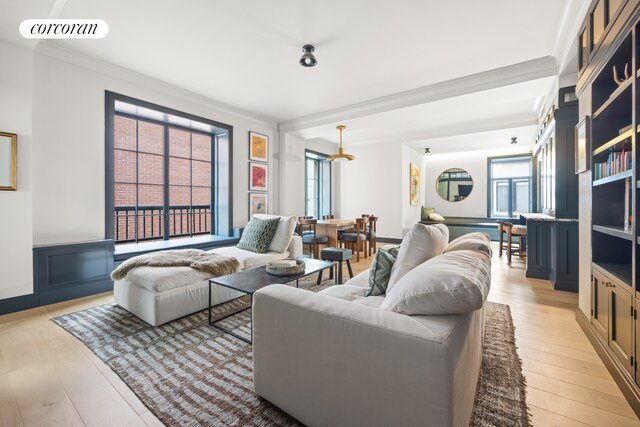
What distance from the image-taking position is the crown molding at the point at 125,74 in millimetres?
2973

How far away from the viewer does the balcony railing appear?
4238 mm

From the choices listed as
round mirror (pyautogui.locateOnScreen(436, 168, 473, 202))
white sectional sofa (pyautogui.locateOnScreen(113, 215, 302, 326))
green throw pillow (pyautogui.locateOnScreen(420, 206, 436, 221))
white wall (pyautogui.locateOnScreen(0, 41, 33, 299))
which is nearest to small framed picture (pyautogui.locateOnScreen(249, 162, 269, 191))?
white sectional sofa (pyautogui.locateOnScreen(113, 215, 302, 326))

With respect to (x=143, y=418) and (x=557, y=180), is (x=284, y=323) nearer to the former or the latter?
(x=143, y=418)

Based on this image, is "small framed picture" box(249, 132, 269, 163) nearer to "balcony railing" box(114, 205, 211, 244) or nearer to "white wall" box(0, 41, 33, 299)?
"balcony railing" box(114, 205, 211, 244)

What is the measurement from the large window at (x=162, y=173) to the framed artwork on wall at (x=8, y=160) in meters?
0.83

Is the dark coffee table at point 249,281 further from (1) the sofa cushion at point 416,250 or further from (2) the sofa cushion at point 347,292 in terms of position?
(1) the sofa cushion at point 416,250

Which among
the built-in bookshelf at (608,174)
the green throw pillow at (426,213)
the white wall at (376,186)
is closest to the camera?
the built-in bookshelf at (608,174)

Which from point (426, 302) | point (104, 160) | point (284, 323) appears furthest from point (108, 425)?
point (104, 160)

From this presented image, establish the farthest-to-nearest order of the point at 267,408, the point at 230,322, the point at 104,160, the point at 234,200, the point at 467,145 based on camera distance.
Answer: the point at 467,145 → the point at 234,200 → the point at 104,160 → the point at 230,322 → the point at 267,408

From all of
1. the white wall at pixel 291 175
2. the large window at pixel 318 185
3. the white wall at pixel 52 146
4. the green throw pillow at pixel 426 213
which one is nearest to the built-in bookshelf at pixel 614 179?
the white wall at pixel 291 175

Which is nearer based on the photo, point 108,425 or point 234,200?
point 108,425

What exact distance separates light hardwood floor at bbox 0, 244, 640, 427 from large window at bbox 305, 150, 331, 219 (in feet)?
18.0

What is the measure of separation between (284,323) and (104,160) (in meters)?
3.44

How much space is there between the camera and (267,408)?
1.44 m
